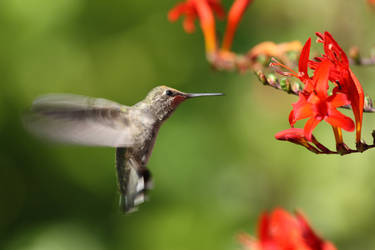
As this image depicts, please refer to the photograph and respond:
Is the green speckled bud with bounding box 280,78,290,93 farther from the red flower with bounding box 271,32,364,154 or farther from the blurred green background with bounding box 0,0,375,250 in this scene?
the blurred green background with bounding box 0,0,375,250

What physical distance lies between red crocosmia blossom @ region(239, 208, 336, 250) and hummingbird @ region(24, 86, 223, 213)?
21.3 inches

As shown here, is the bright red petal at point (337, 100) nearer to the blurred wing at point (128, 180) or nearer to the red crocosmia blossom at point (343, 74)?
the red crocosmia blossom at point (343, 74)

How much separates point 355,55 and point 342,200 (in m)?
1.74

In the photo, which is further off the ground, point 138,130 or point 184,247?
point 138,130

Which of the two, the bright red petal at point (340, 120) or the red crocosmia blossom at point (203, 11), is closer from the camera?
the bright red petal at point (340, 120)

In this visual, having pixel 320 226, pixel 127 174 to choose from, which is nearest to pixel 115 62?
pixel 320 226

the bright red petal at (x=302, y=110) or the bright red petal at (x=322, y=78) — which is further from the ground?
the bright red petal at (x=322, y=78)

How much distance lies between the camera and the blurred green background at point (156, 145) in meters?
3.90

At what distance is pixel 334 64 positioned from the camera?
1420mm

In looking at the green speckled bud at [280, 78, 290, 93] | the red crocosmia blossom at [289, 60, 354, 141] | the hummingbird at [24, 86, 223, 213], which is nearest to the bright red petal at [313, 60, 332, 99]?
the red crocosmia blossom at [289, 60, 354, 141]

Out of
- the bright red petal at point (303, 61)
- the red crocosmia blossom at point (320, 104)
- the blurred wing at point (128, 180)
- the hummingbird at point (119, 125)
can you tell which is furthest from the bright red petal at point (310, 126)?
the blurred wing at point (128, 180)

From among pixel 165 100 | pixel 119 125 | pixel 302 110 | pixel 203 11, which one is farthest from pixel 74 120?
pixel 203 11

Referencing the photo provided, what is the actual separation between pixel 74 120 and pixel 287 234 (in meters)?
0.89

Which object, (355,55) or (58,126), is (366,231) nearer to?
(355,55)
